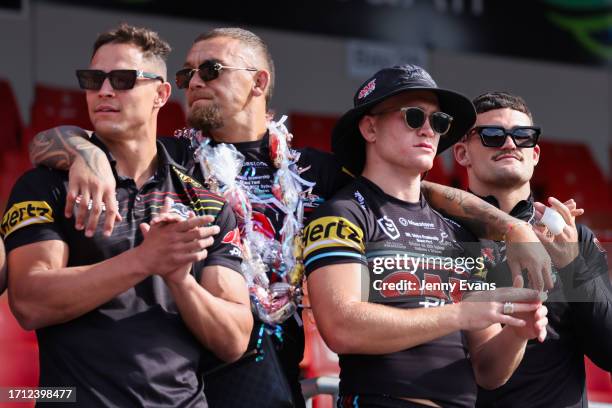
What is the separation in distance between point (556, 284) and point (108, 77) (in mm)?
1857

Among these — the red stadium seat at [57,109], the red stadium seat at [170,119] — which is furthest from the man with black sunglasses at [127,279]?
the red stadium seat at [170,119]

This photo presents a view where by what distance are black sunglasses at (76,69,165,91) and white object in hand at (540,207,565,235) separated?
1548mm

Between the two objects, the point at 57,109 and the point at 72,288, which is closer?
the point at 72,288

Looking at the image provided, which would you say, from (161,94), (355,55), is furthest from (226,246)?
(355,55)

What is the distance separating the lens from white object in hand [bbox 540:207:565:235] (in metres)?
3.47

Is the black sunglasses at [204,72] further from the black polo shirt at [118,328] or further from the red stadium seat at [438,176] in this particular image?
the red stadium seat at [438,176]

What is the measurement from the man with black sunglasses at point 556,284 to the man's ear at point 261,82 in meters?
0.88

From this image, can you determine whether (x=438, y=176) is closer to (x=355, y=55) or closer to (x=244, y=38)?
(x=355, y=55)

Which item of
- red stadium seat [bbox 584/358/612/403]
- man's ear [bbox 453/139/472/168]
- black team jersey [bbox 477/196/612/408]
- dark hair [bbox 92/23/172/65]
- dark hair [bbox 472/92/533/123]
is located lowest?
red stadium seat [bbox 584/358/612/403]

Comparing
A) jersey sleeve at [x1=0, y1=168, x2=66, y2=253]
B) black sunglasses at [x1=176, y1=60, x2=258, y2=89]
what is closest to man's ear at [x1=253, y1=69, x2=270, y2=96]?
black sunglasses at [x1=176, y1=60, x2=258, y2=89]

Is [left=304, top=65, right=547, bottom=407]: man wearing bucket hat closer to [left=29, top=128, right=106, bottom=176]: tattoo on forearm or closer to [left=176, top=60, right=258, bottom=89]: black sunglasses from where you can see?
[left=176, top=60, right=258, bottom=89]: black sunglasses

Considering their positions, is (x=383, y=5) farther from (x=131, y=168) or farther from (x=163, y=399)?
(x=163, y=399)

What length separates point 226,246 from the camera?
3.17 meters

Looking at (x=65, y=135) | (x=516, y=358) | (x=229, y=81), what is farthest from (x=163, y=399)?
(x=229, y=81)
